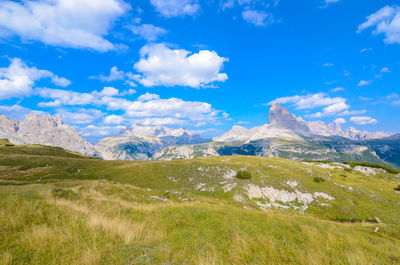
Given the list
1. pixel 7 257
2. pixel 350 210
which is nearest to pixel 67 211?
pixel 7 257

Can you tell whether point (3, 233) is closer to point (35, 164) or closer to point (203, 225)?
point (203, 225)

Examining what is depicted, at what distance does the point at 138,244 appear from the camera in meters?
7.52

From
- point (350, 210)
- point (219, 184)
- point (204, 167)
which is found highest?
point (204, 167)

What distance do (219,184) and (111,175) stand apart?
37.1 metres

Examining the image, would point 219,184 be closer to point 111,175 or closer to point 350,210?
point 350,210

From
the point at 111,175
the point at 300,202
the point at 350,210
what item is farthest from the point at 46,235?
the point at 111,175

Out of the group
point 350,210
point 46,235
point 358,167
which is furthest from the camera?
point 358,167

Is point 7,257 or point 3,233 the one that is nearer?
point 7,257

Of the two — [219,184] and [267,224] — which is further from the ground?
[267,224]

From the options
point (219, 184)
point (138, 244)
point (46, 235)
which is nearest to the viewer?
point (46, 235)

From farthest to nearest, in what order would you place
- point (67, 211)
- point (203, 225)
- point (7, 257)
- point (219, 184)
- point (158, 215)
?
point (219, 184), point (158, 215), point (203, 225), point (67, 211), point (7, 257)

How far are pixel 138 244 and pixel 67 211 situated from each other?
18.9 ft

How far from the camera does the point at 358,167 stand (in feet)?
290

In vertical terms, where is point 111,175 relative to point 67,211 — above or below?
below
